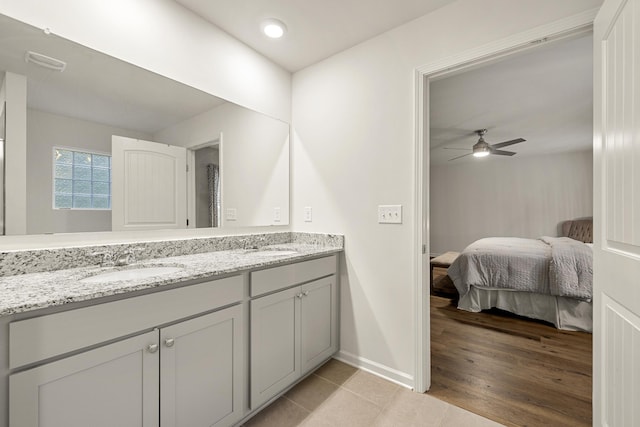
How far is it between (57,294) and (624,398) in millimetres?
1844

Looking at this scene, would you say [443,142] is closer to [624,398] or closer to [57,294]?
[624,398]

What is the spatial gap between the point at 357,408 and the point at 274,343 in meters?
0.59

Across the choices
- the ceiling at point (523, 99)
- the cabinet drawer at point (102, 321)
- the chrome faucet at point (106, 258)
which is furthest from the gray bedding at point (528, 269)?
the chrome faucet at point (106, 258)

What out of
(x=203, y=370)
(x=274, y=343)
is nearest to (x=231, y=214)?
→ (x=274, y=343)

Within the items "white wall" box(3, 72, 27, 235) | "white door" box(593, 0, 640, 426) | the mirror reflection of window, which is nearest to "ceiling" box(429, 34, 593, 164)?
"white door" box(593, 0, 640, 426)

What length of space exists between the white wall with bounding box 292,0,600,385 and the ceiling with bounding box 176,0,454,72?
9 centimetres

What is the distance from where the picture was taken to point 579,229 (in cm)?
527

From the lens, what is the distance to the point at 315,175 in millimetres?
2238

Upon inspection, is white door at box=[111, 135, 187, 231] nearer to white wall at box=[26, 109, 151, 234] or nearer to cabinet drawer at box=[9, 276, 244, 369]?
white wall at box=[26, 109, 151, 234]

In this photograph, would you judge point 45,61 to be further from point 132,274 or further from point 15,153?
point 132,274

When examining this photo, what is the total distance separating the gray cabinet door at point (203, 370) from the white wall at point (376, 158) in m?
0.93

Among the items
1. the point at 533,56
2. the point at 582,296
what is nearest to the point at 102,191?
the point at 533,56

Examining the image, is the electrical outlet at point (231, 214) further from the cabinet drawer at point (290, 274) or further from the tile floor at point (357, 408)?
the tile floor at point (357, 408)

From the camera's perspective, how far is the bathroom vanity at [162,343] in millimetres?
845
